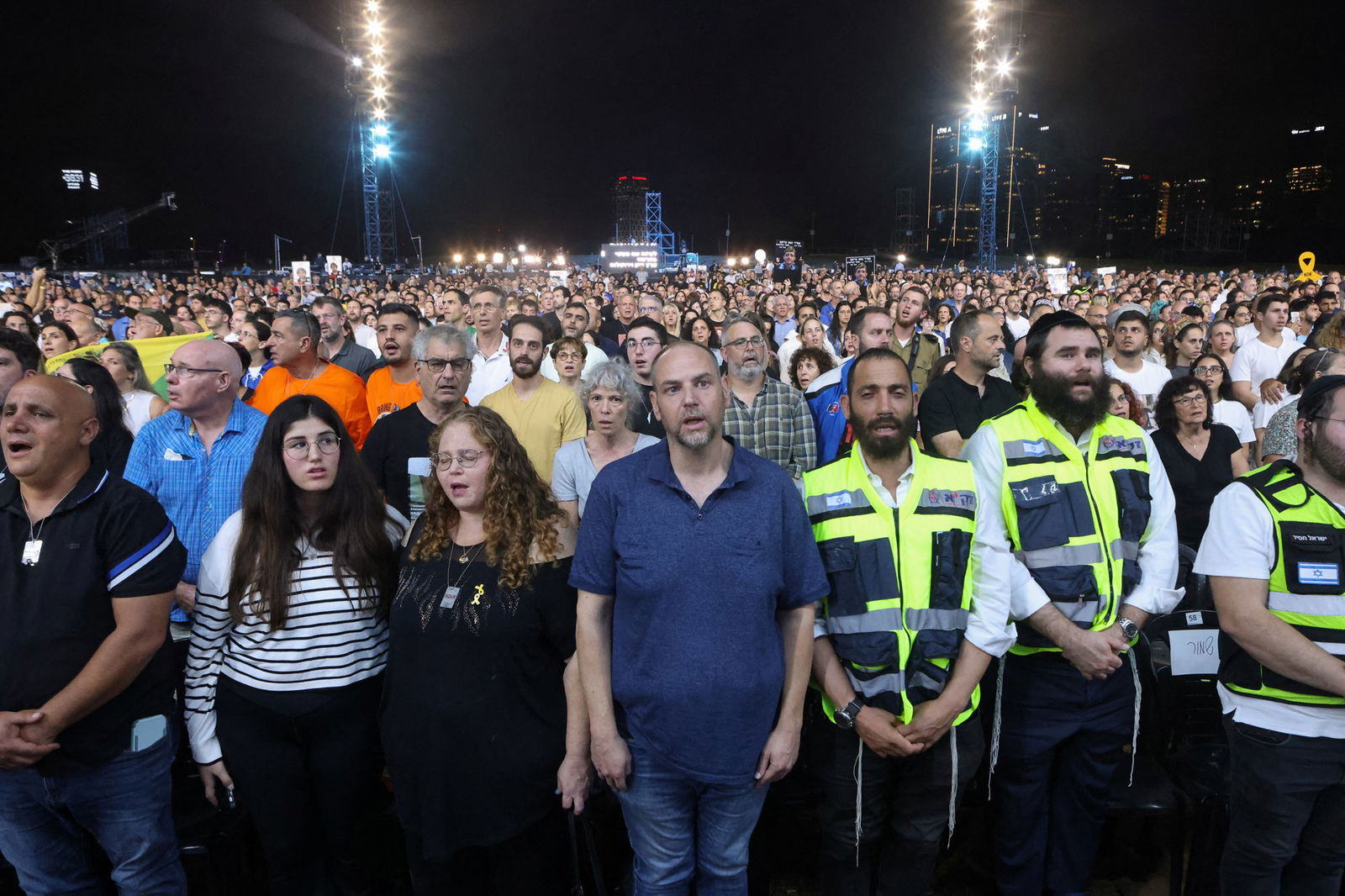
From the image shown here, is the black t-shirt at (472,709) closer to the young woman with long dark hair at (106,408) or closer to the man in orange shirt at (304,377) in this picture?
the young woman with long dark hair at (106,408)

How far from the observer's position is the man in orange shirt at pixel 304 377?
4.90m

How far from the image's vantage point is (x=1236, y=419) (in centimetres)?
548

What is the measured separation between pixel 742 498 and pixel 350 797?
1706 millimetres

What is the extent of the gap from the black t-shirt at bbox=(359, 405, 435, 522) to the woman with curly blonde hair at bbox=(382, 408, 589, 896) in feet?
4.49

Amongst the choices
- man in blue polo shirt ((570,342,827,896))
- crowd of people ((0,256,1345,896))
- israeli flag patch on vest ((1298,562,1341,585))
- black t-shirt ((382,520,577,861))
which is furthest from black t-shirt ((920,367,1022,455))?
black t-shirt ((382,520,577,861))

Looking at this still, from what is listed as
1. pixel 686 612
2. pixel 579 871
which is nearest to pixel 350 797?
pixel 579 871

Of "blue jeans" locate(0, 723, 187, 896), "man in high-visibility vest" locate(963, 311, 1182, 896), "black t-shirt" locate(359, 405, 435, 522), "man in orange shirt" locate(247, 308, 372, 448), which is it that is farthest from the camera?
"man in orange shirt" locate(247, 308, 372, 448)

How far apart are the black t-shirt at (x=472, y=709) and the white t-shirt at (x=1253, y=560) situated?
2.12m

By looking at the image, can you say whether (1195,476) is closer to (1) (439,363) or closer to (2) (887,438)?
(2) (887,438)

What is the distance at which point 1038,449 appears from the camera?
9.00ft

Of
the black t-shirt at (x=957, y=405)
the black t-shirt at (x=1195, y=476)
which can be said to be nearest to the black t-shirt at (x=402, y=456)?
the black t-shirt at (x=957, y=405)

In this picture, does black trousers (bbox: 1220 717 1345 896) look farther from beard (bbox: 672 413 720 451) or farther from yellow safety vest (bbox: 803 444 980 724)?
beard (bbox: 672 413 720 451)

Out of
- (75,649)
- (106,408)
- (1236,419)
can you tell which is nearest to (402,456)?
(106,408)

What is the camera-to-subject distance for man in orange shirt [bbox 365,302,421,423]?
504 cm
